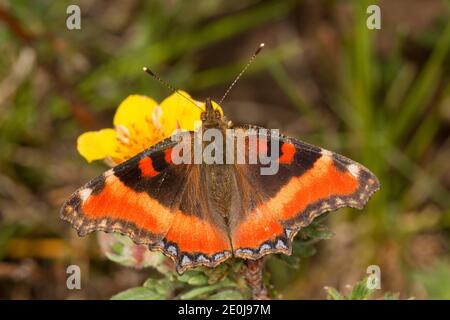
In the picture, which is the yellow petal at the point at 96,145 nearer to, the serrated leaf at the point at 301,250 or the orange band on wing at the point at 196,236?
the orange band on wing at the point at 196,236

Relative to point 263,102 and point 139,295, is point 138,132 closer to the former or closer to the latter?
point 139,295

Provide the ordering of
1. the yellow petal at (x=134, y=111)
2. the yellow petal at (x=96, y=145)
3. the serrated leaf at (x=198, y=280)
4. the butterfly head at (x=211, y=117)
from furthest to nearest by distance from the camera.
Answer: the yellow petal at (x=134, y=111), the yellow petal at (x=96, y=145), the butterfly head at (x=211, y=117), the serrated leaf at (x=198, y=280)

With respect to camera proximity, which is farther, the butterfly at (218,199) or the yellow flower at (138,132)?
the yellow flower at (138,132)

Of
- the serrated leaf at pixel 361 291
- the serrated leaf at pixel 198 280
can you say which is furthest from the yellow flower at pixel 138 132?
the serrated leaf at pixel 361 291

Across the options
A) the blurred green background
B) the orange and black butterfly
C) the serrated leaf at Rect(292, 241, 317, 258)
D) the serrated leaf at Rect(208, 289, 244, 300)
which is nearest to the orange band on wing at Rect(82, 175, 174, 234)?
the orange and black butterfly

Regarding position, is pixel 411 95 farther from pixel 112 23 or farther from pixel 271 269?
pixel 112 23

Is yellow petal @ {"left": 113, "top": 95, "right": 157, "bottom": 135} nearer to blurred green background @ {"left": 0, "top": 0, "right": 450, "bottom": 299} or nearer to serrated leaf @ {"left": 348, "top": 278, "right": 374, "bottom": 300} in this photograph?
blurred green background @ {"left": 0, "top": 0, "right": 450, "bottom": 299}
